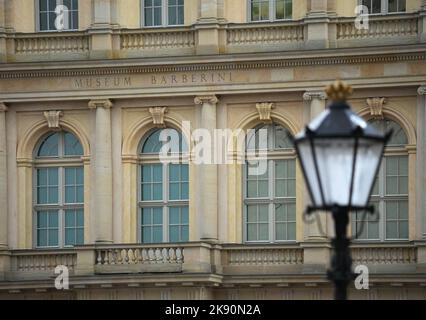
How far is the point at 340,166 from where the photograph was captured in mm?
14469

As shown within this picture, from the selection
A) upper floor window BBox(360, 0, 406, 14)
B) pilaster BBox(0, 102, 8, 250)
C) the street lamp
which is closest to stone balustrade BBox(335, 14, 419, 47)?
upper floor window BBox(360, 0, 406, 14)

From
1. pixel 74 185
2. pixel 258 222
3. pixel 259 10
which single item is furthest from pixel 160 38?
pixel 258 222

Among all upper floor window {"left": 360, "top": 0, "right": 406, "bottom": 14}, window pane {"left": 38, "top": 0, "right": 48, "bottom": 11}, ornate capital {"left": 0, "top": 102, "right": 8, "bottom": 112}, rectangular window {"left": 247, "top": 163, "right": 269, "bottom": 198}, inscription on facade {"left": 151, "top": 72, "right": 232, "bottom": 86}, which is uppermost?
window pane {"left": 38, "top": 0, "right": 48, "bottom": 11}

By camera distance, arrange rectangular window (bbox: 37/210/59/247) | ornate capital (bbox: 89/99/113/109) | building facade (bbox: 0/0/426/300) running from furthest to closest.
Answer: rectangular window (bbox: 37/210/59/247) → ornate capital (bbox: 89/99/113/109) → building facade (bbox: 0/0/426/300)

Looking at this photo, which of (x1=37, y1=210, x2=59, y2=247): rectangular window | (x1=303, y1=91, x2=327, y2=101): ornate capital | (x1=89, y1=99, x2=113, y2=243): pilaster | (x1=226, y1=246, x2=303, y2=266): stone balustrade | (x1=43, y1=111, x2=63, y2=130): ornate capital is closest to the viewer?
(x1=226, y1=246, x2=303, y2=266): stone balustrade

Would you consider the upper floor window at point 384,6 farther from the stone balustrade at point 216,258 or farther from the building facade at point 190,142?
the stone balustrade at point 216,258

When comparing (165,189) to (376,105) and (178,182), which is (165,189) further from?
(376,105)

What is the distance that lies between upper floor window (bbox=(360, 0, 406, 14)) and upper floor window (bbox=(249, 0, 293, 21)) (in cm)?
185

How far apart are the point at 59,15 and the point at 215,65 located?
13.9ft

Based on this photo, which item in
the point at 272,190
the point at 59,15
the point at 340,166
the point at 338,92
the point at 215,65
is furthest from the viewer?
the point at 59,15

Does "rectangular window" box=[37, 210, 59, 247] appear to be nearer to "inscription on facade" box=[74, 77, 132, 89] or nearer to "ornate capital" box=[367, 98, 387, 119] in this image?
"inscription on facade" box=[74, 77, 132, 89]

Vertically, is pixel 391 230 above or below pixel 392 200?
below

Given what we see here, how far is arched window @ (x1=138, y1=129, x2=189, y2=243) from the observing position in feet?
148
